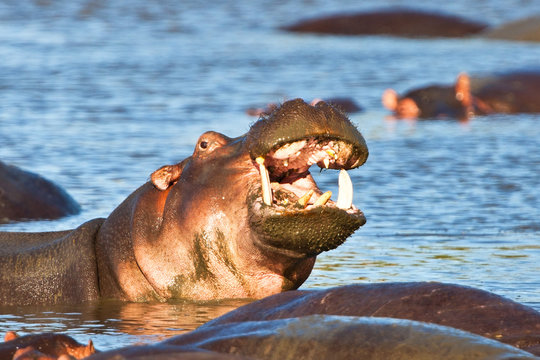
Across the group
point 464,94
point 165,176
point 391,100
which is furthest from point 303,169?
point 464,94

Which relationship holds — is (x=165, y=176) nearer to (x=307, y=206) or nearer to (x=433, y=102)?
(x=307, y=206)

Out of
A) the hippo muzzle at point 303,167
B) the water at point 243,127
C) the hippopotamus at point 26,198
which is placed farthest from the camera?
the hippopotamus at point 26,198

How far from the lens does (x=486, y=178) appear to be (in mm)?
10172

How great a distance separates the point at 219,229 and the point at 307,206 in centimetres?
52

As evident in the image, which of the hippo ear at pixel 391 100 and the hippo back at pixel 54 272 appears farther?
the hippo ear at pixel 391 100

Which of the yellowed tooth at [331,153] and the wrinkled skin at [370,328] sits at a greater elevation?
the yellowed tooth at [331,153]

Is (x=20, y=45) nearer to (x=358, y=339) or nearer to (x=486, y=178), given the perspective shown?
(x=486, y=178)

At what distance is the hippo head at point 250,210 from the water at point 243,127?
0.61 ft

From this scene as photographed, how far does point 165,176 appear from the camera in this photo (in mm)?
5898

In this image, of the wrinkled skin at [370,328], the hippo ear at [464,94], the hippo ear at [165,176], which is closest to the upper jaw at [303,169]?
the hippo ear at [165,176]

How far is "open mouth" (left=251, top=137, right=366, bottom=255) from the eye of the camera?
5.32m

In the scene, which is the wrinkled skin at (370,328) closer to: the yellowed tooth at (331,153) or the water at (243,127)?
the yellowed tooth at (331,153)

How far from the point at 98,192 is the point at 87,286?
3.28 meters

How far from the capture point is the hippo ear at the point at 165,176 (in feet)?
19.3
